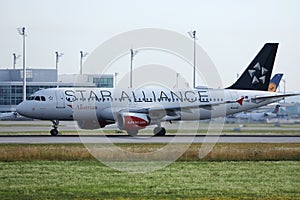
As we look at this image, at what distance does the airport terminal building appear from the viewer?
4592 inches

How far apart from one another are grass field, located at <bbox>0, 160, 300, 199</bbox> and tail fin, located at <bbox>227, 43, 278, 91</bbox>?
28.8 m

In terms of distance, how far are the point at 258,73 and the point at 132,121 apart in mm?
14107

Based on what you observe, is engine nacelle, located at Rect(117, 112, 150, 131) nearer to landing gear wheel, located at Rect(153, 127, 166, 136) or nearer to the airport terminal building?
landing gear wheel, located at Rect(153, 127, 166, 136)

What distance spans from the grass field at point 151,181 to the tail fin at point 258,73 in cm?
2878

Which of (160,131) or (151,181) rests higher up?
(160,131)

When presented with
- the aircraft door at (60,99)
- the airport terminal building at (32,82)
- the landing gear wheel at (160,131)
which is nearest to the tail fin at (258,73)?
the landing gear wheel at (160,131)

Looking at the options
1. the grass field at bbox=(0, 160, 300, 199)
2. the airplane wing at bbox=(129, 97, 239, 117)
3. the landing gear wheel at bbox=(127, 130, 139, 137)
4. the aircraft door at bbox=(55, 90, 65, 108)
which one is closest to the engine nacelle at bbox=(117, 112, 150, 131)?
the landing gear wheel at bbox=(127, 130, 139, 137)

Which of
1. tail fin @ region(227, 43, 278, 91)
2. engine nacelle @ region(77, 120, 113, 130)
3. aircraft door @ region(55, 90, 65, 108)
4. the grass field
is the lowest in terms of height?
the grass field

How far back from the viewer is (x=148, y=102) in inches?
2067

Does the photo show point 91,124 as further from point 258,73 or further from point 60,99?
point 258,73

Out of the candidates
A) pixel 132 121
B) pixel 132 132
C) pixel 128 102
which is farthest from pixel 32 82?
pixel 132 121

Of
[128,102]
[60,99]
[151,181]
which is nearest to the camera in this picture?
[151,181]

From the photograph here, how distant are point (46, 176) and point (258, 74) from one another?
35994 mm

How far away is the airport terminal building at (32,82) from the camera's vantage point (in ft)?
383
